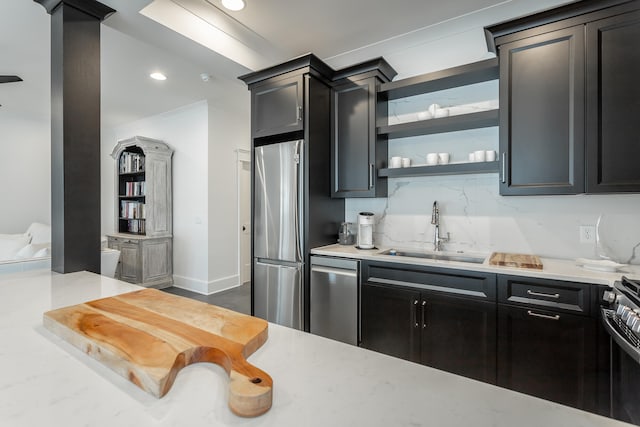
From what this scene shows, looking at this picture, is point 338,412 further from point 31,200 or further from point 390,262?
point 31,200

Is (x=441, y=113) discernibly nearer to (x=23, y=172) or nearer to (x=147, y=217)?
(x=147, y=217)

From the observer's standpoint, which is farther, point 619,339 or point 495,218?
point 495,218

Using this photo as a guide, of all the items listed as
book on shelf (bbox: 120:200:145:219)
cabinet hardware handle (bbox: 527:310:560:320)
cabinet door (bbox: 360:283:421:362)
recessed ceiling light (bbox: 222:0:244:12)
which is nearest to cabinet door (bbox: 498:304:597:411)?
cabinet hardware handle (bbox: 527:310:560:320)

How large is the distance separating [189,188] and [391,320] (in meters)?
3.63

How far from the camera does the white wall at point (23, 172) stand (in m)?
5.01

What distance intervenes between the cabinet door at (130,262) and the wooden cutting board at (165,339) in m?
3.83

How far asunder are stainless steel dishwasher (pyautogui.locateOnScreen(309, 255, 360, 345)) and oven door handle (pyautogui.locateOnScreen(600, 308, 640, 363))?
1408 mm

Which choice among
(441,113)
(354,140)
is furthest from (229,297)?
(441,113)

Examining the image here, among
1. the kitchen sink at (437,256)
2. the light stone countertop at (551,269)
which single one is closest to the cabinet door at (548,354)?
the light stone countertop at (551,269)

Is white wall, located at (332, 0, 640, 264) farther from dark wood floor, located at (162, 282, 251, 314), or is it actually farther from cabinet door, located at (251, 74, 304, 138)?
dark wood floor, located at (162, 282, 251, 314)

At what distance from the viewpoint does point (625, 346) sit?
1.32m

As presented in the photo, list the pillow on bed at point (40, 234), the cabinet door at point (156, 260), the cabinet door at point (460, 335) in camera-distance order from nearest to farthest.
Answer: the cabinet door at point (460, 335)
the pillow on bed at point (40, 234)
the cabinet door at point (156, 260)

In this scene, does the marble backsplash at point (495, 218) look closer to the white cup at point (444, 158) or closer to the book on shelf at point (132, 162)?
the white cup at point (444, 158)

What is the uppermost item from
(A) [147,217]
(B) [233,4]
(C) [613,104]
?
(B) [233,4]
